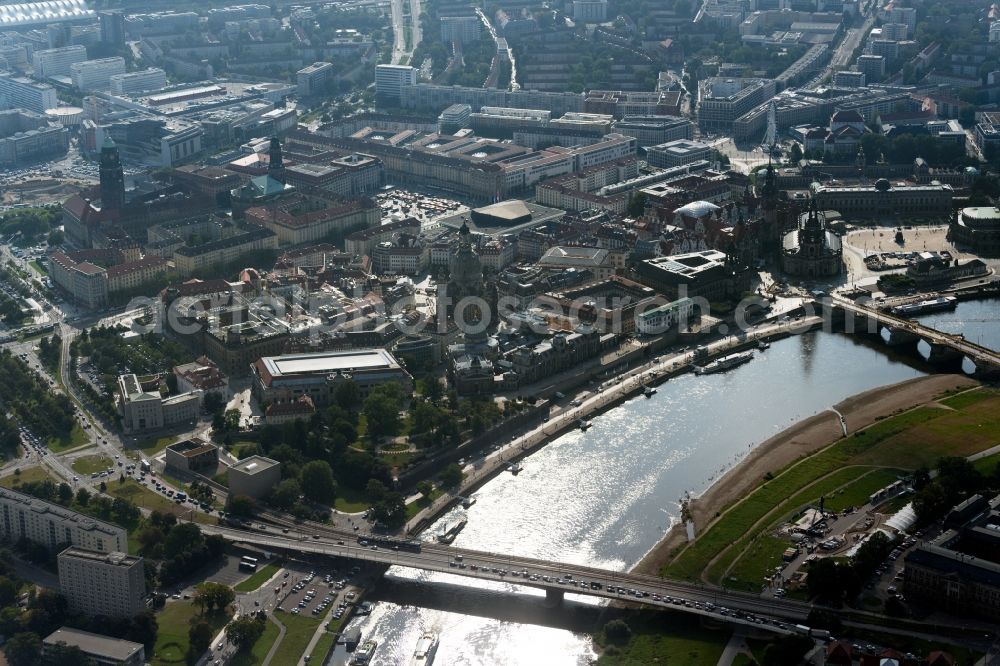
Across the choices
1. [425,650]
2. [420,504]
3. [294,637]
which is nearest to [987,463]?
[420,504]

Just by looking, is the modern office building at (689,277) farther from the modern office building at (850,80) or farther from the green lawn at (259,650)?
the modern office building at (850,80)

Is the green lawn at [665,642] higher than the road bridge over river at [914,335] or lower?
lower

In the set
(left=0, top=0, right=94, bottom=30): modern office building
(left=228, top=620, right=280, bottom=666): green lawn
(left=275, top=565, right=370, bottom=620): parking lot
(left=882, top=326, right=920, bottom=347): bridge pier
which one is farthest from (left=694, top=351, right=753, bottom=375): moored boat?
(left=0, top=0, right=94, bottom=30): modern office building

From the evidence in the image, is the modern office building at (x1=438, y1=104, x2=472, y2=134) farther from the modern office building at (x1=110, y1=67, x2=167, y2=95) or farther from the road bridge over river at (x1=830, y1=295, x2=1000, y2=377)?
the road bridge over river at (x1=830, y1=295, x2=1000, y2=377)

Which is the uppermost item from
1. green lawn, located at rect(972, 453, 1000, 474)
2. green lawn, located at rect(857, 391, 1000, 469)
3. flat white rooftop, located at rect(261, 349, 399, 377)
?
flat white rooftop, located at rect(261, 349, 399, 377)

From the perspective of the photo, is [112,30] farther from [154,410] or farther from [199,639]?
[199,639]

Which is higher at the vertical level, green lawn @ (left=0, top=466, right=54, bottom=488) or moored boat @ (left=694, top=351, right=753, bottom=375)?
green lawn @ (left=0, top=466, right=54, bottom=488)

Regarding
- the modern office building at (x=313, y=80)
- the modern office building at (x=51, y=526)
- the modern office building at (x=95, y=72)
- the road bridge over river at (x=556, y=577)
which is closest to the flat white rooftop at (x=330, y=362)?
the road bridge over river at (x=556, y=577)
